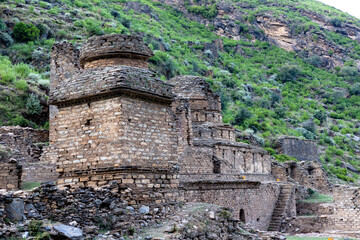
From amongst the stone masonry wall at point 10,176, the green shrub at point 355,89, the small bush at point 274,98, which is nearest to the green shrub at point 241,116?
the small bush at point 274,98

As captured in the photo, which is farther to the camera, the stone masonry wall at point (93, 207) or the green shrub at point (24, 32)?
the green shrub at point (24, 32)

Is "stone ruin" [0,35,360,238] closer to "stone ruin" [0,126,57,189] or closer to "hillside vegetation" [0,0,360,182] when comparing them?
"stone ruin" [0,126,57,189]

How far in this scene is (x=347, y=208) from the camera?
20188 millimetres

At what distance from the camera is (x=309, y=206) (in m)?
27.0

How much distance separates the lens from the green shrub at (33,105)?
27203mm

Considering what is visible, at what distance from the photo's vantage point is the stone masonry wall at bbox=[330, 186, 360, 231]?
19.9 meters

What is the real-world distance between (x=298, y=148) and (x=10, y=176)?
129ft

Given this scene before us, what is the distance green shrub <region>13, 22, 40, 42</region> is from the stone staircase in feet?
80.9

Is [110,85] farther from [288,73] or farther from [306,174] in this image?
[288,73]

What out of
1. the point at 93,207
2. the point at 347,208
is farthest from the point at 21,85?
the point at 93,207

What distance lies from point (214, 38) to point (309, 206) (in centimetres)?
6682

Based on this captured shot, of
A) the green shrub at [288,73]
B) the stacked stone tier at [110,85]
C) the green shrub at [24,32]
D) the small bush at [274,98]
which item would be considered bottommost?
the stacked stone tier at [110,85]

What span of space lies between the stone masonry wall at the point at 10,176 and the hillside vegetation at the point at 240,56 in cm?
1210

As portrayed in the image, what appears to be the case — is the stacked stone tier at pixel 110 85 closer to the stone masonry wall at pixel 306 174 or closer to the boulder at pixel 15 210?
the boulder at pixel 15 210
